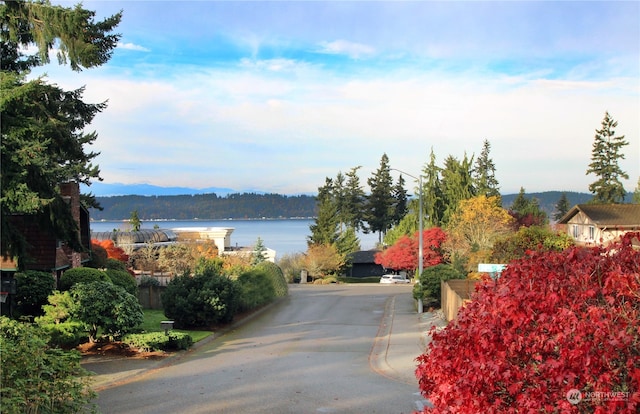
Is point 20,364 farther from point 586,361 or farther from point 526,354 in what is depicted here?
point 586,361

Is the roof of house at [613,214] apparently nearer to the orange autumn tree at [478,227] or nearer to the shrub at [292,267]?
the orange autumn tree at [478,227]

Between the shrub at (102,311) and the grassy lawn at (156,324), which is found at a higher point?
the shrub at (102,311)

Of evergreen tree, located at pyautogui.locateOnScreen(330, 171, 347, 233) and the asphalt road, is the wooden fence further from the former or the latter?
evergreen tree, located at pyautogui.locateOnScreen(330, 171, 347, 233)

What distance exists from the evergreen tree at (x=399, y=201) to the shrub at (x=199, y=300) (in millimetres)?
72782

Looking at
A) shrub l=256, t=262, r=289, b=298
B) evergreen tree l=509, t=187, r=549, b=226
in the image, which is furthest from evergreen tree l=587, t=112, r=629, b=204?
shrub l=256, t=262, r=289, b=298

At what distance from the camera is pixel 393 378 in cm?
1491

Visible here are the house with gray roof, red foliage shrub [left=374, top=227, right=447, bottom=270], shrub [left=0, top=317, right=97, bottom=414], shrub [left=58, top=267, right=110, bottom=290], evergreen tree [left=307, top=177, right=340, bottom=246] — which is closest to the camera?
shrub [left=0, top=317, right=97, bottom=414]

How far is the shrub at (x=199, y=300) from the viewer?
23.6m

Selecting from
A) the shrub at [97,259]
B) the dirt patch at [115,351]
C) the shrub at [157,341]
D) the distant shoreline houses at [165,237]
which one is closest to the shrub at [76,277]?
the dirt patch at [115,351]

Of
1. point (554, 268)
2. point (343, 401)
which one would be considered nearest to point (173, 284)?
point (343, 401)

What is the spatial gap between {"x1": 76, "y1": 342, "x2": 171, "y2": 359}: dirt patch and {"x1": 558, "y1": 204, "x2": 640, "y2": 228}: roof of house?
42.2m

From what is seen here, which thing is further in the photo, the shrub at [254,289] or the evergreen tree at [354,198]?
the evergreen tree at [354,198]

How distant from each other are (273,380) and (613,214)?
4614cm

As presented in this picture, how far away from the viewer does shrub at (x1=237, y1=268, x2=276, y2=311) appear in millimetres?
28891
